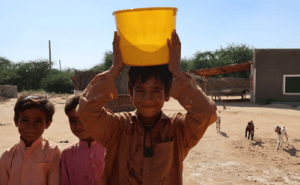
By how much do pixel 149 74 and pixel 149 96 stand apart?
0.14 m

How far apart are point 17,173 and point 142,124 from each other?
3.22 feet

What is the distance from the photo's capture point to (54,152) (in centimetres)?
171

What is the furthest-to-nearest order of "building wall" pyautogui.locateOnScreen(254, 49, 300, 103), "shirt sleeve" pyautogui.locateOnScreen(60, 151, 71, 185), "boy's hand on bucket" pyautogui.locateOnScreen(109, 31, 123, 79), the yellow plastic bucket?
"building wall" pyautogui.locateOnScreen(254, 49, 300, 103)
"shirt sleeve" pyautogui.locateOnScreen(60, 151, 71, 185)
"boy's hand on bucket" pyautogui.locateOnScreen(109, 31, 123, 79)
the yellow plastic bucket

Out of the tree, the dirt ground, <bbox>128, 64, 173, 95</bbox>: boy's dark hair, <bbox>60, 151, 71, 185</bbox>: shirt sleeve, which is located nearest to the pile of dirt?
the dirt ground

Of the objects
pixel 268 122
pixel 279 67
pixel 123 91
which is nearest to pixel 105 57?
pixel 123 91

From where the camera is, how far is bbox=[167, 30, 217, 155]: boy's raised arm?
1255 mm

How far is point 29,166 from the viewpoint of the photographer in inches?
62.9

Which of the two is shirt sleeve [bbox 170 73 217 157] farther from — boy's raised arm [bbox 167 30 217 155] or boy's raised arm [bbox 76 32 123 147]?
boy's raised arm [bbox 76 32 123 147]

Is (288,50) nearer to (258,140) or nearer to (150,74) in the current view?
(258,140)

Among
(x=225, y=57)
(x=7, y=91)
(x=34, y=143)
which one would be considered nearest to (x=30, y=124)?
(x=34, y=143)

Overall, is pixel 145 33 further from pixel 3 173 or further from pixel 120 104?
pixel 120 104

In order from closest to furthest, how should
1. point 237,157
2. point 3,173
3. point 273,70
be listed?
point 3,173 → point 237,157 → point 273,70

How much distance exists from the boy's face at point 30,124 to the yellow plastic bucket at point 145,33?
0.84m

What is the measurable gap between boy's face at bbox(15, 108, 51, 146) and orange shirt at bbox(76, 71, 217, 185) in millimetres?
587
